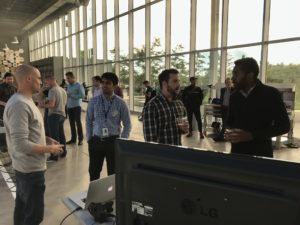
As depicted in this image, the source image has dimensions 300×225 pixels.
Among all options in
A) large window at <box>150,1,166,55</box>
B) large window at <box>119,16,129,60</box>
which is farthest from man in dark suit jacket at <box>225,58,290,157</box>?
large window at <box>119,16,129,60</box>

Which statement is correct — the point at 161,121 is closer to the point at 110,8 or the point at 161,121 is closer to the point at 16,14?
the point at 110,8

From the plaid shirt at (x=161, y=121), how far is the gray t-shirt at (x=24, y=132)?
0.77 metres

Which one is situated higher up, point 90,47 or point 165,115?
point 90,47

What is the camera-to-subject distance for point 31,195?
2.01m

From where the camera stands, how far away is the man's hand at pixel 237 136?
1.75 meters

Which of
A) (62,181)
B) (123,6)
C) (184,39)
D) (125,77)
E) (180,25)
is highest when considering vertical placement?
(123,6)

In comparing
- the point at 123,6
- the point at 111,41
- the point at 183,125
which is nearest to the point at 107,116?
the point at 183,125

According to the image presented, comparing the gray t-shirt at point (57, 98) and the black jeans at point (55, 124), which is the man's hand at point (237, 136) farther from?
the black jeans at point (55, 124)

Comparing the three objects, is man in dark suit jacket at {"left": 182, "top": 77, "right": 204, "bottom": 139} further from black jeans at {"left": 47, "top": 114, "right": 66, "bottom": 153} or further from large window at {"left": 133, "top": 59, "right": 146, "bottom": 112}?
large window at {"left": 133, "top": 59, "right": 146, "bottom": 112}

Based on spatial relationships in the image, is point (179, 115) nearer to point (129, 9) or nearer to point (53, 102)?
point (53, 102)

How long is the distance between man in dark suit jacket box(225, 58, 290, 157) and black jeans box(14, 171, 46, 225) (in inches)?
52.8

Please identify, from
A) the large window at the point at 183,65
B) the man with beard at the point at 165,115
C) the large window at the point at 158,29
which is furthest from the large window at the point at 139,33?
the man with beard at the point at 165,115

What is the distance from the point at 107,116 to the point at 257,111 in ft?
4.88

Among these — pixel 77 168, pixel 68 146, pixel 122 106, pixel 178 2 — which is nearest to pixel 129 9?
pixel 178 2
